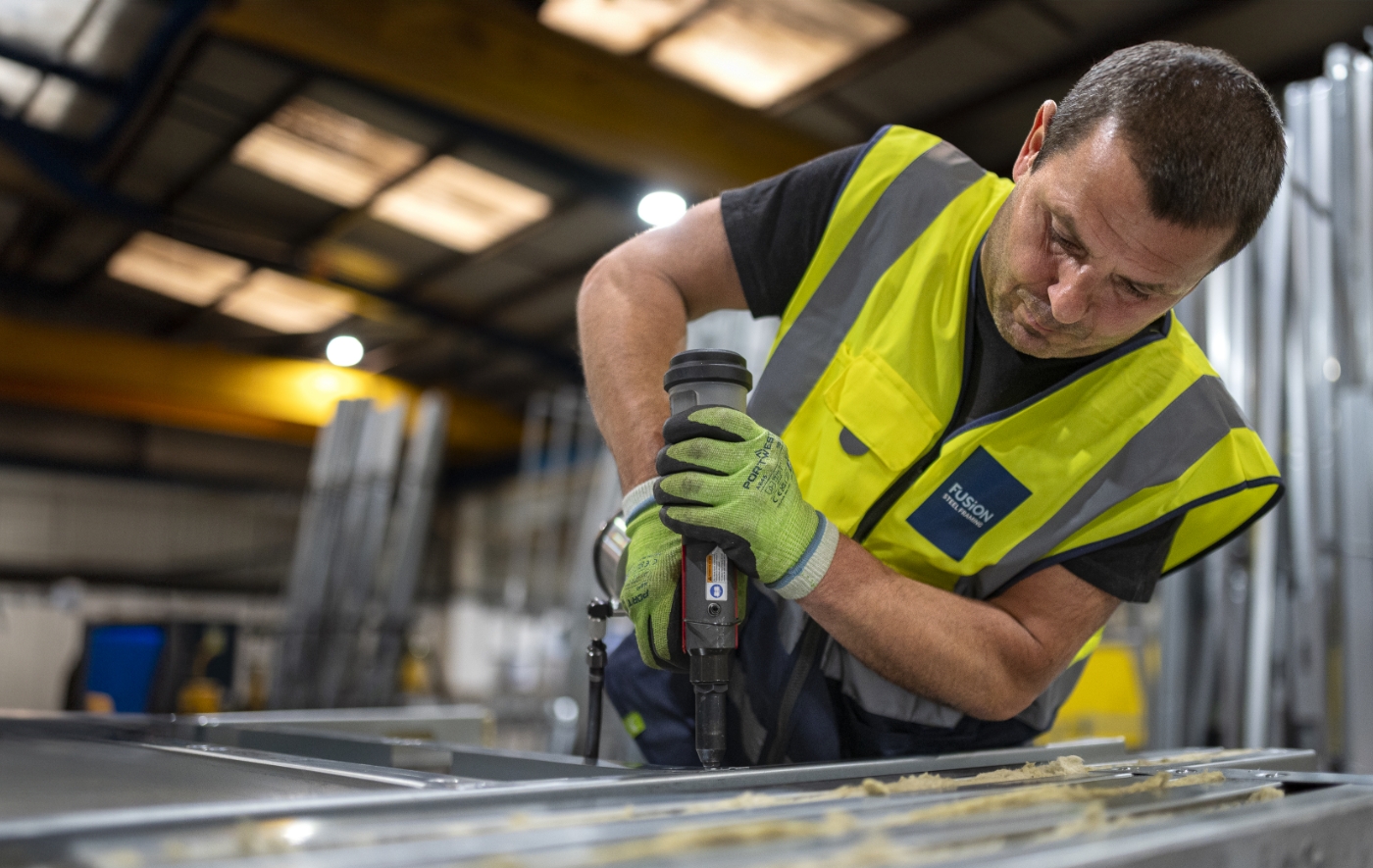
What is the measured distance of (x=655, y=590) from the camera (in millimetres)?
1199

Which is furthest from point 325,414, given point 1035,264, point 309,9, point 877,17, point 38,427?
point 1035,264

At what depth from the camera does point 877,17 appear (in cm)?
556

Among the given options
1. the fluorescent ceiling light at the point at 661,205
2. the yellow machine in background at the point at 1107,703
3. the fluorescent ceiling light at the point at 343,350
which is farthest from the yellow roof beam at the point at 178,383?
the yellow machine in background at the point at 1107,703

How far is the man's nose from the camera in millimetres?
1242

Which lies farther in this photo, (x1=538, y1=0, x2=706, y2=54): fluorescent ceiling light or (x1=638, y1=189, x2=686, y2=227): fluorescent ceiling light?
(x1=638, y1=189, x2=686, y2=227): fluorescent ceiling light

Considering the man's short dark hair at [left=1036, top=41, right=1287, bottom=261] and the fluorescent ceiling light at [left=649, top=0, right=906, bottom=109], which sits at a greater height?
the fluorescent ceiling light at [left=649, top=0, right=906, bottom=109]

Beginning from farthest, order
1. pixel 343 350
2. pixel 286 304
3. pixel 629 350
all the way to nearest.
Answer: pixel 286 304
pixel 343 350
pixel 629 350

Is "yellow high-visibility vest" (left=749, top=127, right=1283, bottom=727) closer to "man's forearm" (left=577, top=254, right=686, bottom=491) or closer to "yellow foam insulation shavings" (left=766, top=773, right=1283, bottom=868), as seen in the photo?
"man's forearm" (left=577, top=254, right=686, bottom=491)

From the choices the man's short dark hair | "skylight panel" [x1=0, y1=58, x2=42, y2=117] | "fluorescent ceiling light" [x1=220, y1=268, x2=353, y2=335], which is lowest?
the man's short dark hair

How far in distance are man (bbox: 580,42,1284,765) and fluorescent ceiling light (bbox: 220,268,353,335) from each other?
8.71 metres

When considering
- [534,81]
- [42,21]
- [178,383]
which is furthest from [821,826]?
[178,383]

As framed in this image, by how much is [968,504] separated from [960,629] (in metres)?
0.18

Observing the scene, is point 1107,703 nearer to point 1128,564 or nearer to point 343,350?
point 1128,564

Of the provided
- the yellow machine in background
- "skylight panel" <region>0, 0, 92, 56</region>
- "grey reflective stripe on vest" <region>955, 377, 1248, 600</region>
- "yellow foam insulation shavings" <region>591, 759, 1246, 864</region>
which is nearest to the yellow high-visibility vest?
"grey reflective stripe on vest" <region>955, 377, 1248, 600</region>
